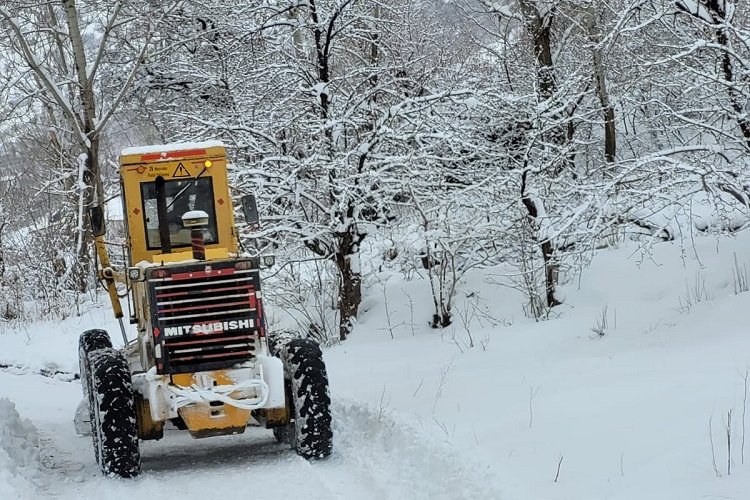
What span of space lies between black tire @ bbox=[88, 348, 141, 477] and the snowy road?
5.9 inches

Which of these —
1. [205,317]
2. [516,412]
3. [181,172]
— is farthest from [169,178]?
[516,412]

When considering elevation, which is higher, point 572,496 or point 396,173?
point 396,173

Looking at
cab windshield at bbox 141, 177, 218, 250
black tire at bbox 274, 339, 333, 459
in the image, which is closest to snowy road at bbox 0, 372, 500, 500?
black tire at bbox 274, 339, 333, 459

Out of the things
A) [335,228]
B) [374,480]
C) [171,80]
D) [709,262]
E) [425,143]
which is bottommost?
[374,480]

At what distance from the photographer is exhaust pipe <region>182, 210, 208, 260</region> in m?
8.26

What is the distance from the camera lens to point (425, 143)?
46.7ft

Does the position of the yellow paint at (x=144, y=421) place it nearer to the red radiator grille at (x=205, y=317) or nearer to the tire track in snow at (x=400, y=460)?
the red radiator grille at (x=205, y=317)

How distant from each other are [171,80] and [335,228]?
660 centimetres

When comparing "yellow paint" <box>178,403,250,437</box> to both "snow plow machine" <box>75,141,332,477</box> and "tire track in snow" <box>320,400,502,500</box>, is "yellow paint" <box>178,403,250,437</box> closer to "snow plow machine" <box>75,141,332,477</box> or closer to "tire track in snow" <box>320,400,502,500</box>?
"snow plow machine" <box>75,141,332,477</box>

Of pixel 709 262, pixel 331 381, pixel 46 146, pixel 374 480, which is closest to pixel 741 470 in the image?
pixel 374 480

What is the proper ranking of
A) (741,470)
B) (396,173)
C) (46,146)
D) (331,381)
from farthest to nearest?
1. (46,146)
2. (396,173)
3. (331,381)
4. (741,470)

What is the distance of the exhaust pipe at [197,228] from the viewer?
8.26 meters

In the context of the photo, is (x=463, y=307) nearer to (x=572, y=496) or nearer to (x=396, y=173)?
(x=396, y=173)

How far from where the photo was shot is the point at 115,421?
795 cm
